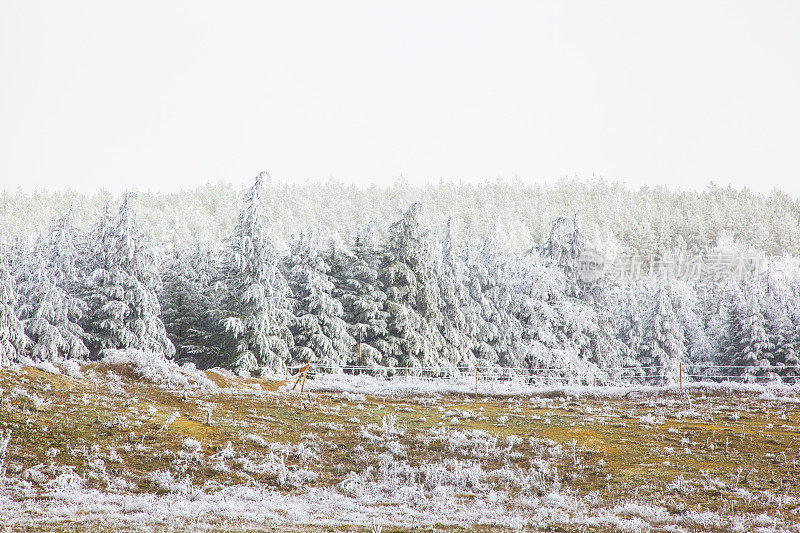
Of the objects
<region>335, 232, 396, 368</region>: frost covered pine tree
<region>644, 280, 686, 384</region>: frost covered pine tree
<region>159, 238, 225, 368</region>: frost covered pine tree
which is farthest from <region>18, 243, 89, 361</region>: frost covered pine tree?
<region>644, 280, 686, 384</region>: frost covered pine tree

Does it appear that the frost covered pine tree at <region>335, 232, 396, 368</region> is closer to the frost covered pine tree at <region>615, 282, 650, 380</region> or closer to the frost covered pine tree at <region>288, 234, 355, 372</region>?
the frost covered pine tree at <region>288, 234, 355, 372</region>

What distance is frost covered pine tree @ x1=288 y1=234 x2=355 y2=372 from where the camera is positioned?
114 feet

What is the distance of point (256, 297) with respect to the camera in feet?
104

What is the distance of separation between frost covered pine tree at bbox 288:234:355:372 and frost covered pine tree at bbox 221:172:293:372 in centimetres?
149

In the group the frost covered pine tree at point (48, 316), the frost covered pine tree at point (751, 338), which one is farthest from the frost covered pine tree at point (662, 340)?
the frost covered pine tree at point (48, 316)

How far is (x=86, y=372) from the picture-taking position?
22156 mm

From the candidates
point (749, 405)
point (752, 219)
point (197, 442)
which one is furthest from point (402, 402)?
point (752, 219)

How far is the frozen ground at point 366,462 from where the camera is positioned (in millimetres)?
10484

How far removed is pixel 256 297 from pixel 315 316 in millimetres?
4909

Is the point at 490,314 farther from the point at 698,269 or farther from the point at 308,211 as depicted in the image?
the point at 308,211

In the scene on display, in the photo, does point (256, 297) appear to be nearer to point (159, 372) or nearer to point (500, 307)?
point (159, 372)

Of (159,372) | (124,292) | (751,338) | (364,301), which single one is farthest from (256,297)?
(751,338)

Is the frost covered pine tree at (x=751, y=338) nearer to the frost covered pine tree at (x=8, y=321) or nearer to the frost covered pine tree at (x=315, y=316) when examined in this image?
the frost covered pine tree at (x=315, y=316)

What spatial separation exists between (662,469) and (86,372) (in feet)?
65.3
